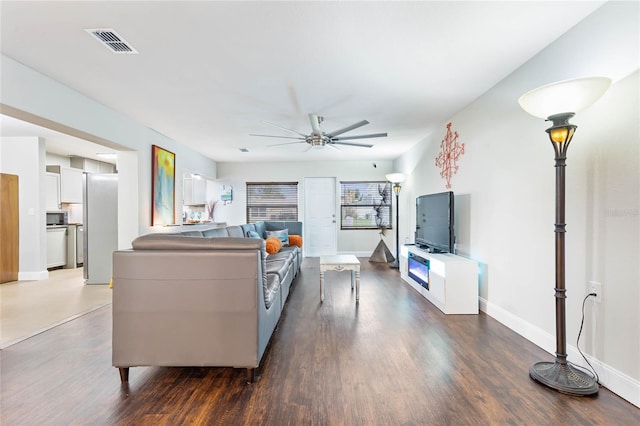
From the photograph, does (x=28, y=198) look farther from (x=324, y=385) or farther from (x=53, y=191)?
(x=324, y=385)

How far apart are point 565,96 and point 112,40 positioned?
10.2ft

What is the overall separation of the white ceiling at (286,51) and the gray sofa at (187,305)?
4.92 feet

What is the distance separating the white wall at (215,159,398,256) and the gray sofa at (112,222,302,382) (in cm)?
566

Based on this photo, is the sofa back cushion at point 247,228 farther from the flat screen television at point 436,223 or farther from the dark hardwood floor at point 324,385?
the flat screen television at point 436,223

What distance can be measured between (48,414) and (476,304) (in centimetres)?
362

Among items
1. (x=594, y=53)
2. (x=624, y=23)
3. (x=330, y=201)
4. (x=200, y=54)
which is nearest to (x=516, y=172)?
(x=594, y=53)

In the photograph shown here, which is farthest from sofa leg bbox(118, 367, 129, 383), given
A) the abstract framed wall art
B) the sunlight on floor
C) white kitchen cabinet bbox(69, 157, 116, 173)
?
white kitchen cabinet bbox(69, 157, 116, 173)

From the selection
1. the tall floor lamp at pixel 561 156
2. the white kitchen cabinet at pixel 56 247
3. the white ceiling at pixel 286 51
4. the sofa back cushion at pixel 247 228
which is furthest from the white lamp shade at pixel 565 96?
the white kitchen cabinet at pixel 56 247

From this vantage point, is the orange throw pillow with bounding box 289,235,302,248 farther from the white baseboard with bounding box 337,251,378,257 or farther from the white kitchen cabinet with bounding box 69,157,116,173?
the white kitchen cabinet with bounding box 69,157,116,173

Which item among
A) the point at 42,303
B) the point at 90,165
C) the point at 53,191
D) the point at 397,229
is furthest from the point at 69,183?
the point at 397,229

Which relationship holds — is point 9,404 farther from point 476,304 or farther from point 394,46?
point 476,304

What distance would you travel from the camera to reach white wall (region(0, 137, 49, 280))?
5082 millimetres

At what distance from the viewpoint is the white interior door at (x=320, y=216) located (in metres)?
7.62

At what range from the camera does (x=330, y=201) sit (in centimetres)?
762
